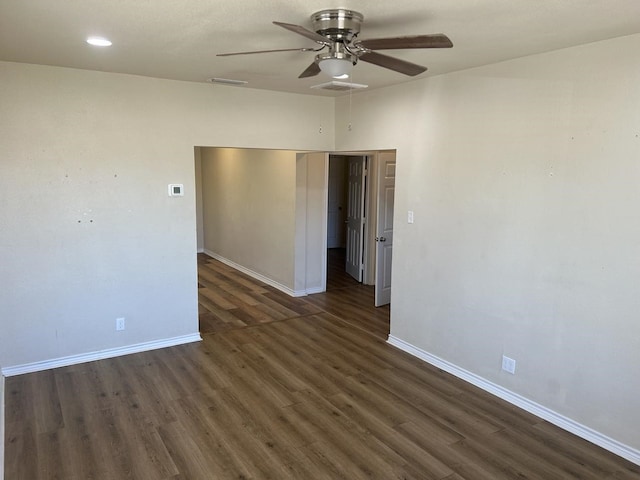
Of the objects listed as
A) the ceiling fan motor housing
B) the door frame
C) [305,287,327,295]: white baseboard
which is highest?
the ceiling fan motor housing

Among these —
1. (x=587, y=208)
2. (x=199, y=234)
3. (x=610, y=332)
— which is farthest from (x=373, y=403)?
(x=199, y=234)

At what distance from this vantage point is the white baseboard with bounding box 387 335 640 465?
302cm

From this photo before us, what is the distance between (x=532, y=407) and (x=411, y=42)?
2.89 m

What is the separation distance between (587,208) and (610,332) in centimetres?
84

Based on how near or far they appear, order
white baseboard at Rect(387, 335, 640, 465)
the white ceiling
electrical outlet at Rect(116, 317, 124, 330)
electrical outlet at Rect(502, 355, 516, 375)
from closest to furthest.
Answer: the white ceiling → white baseboard at Rect(387, 335, 640, 465) → electrical outlet at Rect(502, 355, 516, 375) → electrical outlet at Rect(116, 317, 124, 330)

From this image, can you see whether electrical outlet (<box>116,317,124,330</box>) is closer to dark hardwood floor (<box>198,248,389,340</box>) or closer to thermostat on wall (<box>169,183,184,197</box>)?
dark hardwood floor (<box>198,248,389,340</box>)

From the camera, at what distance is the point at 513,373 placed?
12.0 ft

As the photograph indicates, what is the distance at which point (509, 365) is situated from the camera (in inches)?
145

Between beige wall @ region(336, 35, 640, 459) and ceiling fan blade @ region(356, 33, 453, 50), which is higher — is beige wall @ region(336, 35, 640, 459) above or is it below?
below

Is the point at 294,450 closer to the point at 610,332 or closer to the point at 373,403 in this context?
the point at 373,403

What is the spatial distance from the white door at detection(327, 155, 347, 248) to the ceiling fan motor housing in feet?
26.2

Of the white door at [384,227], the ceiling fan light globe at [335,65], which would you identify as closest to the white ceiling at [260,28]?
the ceiling fan light globe at [335,65]

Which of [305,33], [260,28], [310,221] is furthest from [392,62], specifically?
[310,221]

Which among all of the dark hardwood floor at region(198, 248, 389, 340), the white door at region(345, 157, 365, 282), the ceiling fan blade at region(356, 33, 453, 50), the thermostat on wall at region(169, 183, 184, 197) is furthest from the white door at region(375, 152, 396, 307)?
the ceiling fan blade at region(356, 33, 453, 50)
